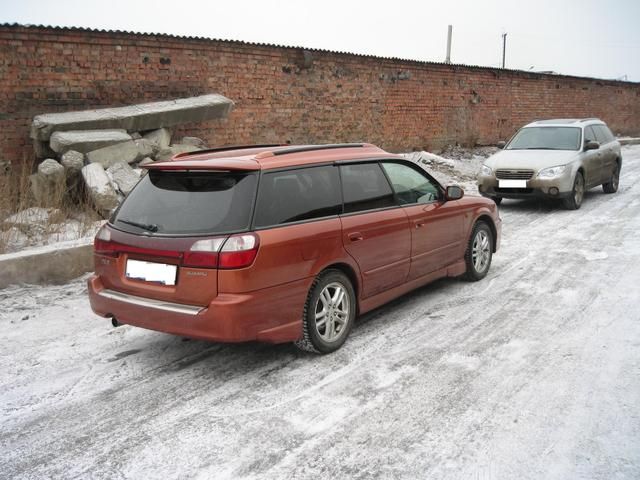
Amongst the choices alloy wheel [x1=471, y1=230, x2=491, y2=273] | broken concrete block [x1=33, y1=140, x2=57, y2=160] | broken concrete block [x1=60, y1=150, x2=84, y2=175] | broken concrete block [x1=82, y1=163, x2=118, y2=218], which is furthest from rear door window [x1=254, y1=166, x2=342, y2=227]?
broken concrete block [x1=33, y1=140, x2=57, y2=160]

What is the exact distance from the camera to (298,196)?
13.6ft

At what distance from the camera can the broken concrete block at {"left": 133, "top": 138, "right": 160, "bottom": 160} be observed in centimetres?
994

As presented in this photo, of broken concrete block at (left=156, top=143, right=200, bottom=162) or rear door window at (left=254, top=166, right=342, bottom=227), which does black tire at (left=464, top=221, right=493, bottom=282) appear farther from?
broken concrete block at (left=156, top=143, right=200, bottom=162)

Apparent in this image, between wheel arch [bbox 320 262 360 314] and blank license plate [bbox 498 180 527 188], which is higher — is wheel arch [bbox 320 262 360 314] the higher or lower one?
the lower one

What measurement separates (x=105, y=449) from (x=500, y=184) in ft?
29.3

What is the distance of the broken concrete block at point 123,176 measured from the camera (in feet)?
28.5

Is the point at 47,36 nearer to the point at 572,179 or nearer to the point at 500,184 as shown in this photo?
the point at 500,184

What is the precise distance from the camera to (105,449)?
3.08 m

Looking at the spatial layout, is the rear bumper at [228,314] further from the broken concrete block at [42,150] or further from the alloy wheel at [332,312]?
the broken concrete block at [42,150]

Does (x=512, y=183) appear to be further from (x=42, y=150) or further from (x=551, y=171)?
(x=42, y=150)

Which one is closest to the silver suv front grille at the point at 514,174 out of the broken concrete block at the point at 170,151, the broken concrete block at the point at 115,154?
the broken concrete block at the point at 170,151

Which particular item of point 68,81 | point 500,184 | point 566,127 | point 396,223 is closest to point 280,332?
point 396,223

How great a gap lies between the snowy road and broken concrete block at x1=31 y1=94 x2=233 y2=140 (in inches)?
181

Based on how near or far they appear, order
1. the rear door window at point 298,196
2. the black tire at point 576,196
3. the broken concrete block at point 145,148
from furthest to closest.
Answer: the black tire at point 576,196 → the broken concrete block at point 145,148 → the rear door window at point 298,196
